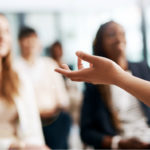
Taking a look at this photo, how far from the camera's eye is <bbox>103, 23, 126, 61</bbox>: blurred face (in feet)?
1.92

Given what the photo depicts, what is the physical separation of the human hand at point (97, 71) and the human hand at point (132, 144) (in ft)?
1.44

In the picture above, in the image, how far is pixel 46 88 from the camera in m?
1.32

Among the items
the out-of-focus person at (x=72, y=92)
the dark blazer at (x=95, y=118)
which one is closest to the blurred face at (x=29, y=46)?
the out-of-focus person at (x=72, y=92)

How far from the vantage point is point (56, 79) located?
1.37 m

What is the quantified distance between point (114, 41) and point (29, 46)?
0.80 metres

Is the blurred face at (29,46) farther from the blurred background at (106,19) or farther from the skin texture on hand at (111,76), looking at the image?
the skin texture on hand at (111,76)

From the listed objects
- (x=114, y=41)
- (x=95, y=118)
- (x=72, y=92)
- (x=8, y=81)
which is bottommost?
(x=72, y=92)

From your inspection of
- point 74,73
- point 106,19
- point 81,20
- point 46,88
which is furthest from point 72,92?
point 74,73

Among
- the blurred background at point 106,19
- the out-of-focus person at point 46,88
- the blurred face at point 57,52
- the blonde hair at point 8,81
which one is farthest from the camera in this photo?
the blurred face at point 57,52

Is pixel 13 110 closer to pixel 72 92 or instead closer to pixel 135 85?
pixel 135 85

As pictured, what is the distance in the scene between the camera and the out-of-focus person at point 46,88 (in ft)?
4.07

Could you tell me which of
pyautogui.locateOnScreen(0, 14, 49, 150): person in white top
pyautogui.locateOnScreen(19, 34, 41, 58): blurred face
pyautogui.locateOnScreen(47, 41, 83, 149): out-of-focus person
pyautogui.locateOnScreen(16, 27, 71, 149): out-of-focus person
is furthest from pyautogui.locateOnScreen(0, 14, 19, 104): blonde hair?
pyautogui.locateOnScreen(47, 41, 83, 149): out-of-focus person

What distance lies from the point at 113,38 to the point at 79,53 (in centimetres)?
25

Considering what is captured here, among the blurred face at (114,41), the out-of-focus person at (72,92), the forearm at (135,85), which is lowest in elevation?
the out-of-focus person at (72,92)
